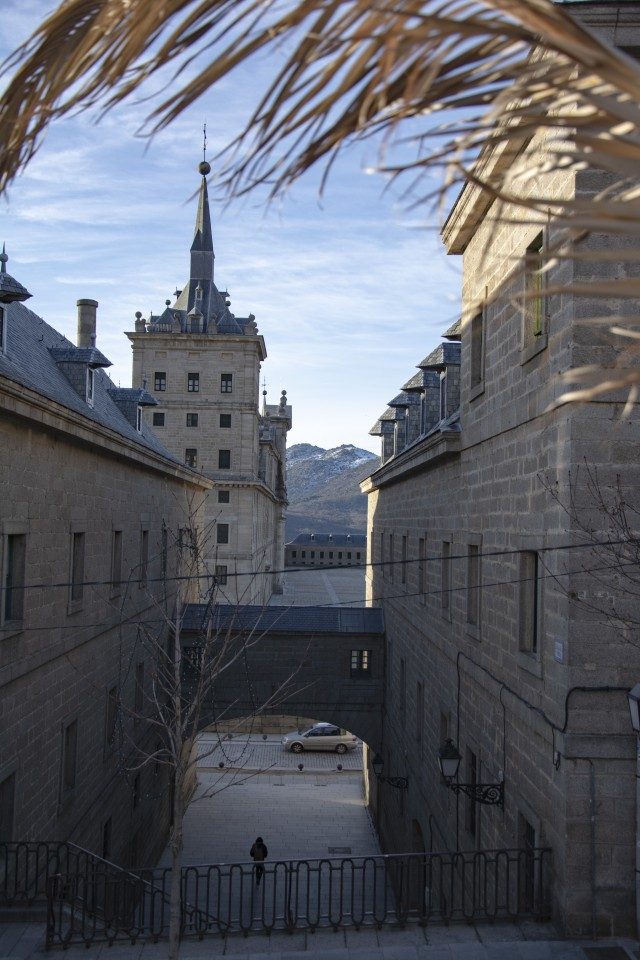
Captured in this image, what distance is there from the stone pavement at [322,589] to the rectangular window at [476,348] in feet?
126

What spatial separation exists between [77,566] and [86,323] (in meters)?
12.7

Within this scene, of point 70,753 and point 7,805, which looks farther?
point 70,753

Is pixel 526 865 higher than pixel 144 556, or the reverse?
pixel 144 556

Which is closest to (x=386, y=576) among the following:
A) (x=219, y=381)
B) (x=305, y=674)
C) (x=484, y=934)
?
(x=305, y=674)

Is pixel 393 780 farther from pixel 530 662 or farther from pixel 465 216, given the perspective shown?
pixel 465 216

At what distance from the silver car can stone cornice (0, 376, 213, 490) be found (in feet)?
71.2

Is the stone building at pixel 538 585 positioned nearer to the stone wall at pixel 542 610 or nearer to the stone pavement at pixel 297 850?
the stone wall at pixel 542 610

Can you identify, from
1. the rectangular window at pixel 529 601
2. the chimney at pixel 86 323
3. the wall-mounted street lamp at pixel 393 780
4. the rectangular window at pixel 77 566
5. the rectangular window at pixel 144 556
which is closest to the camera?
the rectangular window at pixel 529 601

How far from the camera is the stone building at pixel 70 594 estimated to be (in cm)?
1266

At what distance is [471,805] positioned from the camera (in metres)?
13.6

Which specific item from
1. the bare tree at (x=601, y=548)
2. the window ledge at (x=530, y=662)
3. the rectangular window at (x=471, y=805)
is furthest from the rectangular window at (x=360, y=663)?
the bare tree at (x=601, y=548)

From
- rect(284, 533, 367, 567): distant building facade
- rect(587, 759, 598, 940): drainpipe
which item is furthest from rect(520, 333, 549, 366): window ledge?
rect(284, 533, 367, 567): distant building facade

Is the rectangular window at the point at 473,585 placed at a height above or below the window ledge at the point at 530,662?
above

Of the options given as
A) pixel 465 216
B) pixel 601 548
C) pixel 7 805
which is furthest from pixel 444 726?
pixel 465 216
